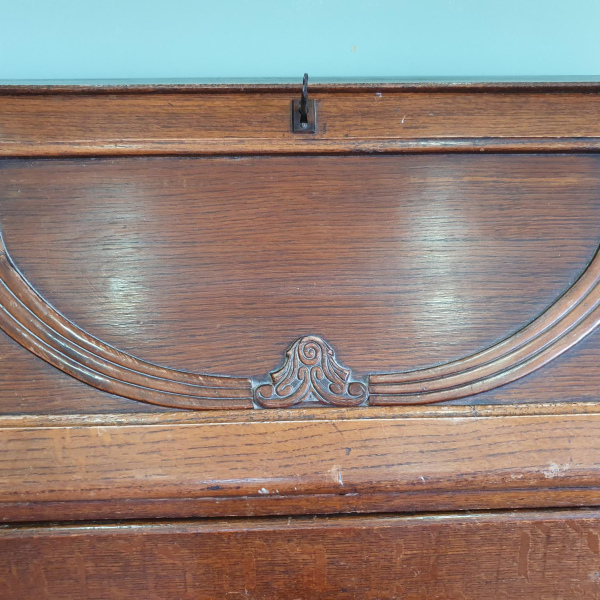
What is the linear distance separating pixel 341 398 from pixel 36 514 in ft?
1.34

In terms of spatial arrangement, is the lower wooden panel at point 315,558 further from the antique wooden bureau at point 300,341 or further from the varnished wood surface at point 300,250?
the varnished wood surface at point 300,250

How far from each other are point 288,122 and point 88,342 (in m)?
0.39

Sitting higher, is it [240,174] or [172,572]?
[240,174]

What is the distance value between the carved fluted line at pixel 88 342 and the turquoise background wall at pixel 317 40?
39 cm

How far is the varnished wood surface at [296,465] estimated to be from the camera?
2.14 feet

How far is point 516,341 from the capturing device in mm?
702

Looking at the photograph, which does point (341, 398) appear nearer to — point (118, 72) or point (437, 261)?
point (437, 261)

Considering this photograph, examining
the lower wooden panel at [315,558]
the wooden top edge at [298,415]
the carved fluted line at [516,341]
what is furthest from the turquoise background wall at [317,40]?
the lower wooden panel at [315,558]

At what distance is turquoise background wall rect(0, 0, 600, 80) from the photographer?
2.86 feet

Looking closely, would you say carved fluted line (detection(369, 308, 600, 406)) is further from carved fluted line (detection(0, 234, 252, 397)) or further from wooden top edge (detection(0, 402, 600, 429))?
carved fluted line (detection(0, 234, 252, 397))

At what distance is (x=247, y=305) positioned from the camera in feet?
2.30

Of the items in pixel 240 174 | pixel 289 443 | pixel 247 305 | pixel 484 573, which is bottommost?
pixel 484 573

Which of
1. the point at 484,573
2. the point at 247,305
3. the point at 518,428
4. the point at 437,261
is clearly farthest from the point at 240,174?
the point at 484,573

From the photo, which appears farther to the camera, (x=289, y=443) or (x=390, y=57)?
(x=390, y=57)
